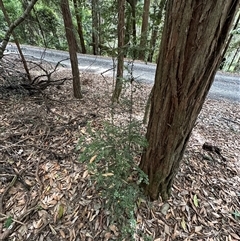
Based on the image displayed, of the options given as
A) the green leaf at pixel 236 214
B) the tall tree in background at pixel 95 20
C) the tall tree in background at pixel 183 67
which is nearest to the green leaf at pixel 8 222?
the tall tree in background at pixel 183 67

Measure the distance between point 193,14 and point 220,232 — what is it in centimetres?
201

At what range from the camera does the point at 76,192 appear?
1.91 m

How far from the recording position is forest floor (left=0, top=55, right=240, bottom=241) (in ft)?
5.48

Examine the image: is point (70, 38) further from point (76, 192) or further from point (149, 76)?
point (149, 76)

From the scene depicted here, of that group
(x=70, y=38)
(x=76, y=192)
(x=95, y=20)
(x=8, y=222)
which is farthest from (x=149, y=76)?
(x=8, y=222)

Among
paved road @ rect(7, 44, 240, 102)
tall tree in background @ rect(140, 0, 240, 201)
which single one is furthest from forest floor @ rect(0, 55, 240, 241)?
paved road @ rect(7, 44, 240, 102)

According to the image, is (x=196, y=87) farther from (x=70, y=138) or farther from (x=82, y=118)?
(x=82, y=118)

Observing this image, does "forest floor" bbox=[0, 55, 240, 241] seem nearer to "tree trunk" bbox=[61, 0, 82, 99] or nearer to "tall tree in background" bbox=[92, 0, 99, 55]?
"tree trunk" bbox=[61, 0, 82, 99]

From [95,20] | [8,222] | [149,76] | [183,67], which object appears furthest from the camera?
[95,20]

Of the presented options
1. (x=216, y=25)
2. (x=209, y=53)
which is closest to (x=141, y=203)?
(x=209, y=53)

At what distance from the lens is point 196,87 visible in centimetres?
116

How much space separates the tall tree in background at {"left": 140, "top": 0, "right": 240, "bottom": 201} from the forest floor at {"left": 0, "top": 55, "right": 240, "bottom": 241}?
0.49 meters

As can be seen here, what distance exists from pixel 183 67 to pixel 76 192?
1.68m

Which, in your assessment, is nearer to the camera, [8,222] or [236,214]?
[8,222]
